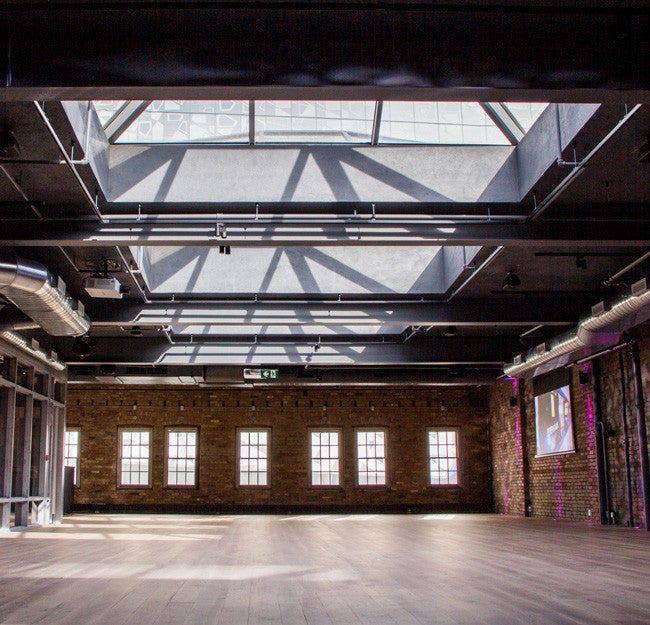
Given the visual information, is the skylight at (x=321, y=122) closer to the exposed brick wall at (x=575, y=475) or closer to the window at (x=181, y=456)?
the exposed brick wall at (x=575, y=475)

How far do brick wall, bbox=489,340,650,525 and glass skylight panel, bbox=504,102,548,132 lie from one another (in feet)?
19.6

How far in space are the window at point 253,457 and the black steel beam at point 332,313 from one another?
10214 mm

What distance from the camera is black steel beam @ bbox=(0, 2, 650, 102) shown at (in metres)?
4.86

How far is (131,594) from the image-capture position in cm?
559

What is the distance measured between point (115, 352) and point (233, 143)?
26.0ft

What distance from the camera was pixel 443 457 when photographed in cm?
2258

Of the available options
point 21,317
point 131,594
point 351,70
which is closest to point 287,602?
point 131,594

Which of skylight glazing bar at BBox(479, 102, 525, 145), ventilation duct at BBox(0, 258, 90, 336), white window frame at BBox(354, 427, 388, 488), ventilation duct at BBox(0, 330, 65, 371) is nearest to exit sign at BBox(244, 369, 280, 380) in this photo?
ventilation duct at BBox(0, 330, 65, 371)

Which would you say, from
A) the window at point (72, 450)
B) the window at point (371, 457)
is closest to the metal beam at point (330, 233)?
the window at point (371, 457)

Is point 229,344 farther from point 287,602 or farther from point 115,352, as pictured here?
point 287,602

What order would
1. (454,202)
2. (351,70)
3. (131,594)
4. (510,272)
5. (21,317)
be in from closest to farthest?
(351,70) < (131,594) < (454,202) < (510,272) < (21,317)

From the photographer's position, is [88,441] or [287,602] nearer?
[287,602]

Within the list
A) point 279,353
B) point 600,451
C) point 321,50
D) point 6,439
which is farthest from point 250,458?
point 321,50

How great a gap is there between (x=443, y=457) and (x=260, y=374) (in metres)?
7.12
